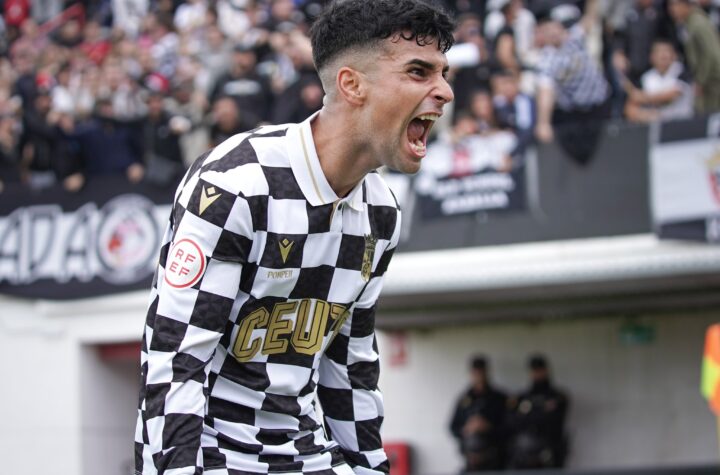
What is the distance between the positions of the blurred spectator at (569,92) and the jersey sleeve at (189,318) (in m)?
8.28

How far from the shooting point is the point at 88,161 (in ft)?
45.0

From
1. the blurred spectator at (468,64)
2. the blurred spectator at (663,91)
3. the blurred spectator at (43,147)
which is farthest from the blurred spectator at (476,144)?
the blurred spectator at (43,147)

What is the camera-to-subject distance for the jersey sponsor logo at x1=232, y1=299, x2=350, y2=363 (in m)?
3.55

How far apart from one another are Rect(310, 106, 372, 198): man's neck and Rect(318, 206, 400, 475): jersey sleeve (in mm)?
321

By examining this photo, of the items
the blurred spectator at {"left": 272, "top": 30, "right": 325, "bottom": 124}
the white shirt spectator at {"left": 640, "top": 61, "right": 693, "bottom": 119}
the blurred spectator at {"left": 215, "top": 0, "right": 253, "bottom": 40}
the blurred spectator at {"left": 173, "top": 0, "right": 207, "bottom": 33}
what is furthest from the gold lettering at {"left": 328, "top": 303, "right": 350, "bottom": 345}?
the blurred spectator at {"left": 173, "top": 0, "right": 207, "bottom": 33}

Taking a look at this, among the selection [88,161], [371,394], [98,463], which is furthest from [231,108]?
[371,394]

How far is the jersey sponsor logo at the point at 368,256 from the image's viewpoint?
12.3 ft

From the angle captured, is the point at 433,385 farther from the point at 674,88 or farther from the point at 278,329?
the point at 278,329

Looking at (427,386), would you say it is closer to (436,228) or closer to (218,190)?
(436,228)

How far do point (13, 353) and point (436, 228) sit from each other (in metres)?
5.66

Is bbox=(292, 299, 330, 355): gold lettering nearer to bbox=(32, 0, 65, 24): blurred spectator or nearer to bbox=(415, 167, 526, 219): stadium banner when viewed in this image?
bbox=(415, 167, 526, 219): stadium banner

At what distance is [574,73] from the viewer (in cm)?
1123

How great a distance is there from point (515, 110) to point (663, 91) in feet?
4.33

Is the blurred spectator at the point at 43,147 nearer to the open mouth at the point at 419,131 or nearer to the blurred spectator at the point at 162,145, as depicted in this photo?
the blurred spectator at the point at 162,145
